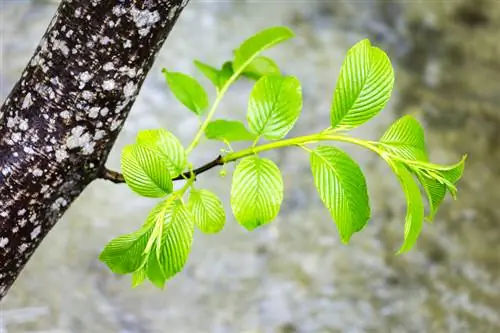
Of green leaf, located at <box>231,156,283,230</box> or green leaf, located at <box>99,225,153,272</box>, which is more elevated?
green leaf, located at <box>231,156,283,230</box>

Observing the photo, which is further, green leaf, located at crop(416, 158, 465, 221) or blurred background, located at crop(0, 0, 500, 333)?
blurred background, located at crop(0, 0, 500, 333)

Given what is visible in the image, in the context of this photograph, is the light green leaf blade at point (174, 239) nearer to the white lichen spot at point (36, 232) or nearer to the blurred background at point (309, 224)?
the white lichen spot at point (36, 232)

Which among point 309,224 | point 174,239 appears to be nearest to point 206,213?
point 174,239

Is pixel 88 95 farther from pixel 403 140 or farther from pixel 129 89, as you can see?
pixel 403 140

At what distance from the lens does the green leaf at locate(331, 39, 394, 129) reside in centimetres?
24

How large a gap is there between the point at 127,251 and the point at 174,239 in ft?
0.07

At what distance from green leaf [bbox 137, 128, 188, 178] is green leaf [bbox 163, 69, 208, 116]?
5 cm

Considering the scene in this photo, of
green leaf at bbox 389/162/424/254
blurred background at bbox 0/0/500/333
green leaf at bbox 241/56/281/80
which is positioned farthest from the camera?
blurred background at bbox 0/0/500/333

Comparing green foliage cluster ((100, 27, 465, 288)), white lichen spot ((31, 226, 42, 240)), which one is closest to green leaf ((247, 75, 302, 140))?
green foliage cluster ((100, 27, 465, 288))

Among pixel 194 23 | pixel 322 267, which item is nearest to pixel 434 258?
pixel 322 267

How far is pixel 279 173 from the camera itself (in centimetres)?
25

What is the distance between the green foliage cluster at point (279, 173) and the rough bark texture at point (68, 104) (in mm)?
26

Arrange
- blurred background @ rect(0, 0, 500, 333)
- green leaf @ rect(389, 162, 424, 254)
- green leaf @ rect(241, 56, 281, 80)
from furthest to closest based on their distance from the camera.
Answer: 1. blurred background @ rect(0, 0, 500, 333)
2. green leaf @ rect(241, 56, 281, 80)
3. green leaf @ rect(389, 162, 424, 254)

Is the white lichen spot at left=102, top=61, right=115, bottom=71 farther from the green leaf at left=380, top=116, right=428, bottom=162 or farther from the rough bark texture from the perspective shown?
the green leaf at left=380, top=116, right=428, bottom=162
